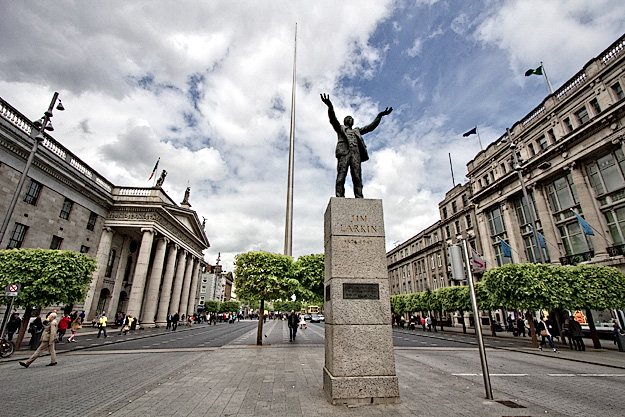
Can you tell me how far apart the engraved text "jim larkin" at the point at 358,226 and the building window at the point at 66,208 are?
31579 millimetres

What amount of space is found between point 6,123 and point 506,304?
3781 centimetres

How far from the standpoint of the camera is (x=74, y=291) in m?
17.0

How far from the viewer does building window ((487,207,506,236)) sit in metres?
37.7

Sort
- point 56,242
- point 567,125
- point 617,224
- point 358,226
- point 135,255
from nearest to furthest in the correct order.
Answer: point 358,226 < point 617,224 < point 56,242 < point 567,125 < point 135,255

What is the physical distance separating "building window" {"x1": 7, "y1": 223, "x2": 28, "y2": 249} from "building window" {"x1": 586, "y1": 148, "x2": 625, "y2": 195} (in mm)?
48054

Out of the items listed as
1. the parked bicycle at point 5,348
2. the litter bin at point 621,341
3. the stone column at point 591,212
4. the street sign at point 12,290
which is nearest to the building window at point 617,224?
the stone column at point 591,212

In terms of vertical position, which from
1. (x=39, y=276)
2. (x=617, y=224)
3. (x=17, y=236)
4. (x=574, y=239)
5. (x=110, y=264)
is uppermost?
(x=617, y=224)

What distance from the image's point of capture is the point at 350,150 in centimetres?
820

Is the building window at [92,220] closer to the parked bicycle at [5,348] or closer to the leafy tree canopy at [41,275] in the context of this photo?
the leafy tree canopy at [41,275]

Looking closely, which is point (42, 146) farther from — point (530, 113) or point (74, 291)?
point (530, 113)

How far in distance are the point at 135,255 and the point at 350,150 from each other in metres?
41.3

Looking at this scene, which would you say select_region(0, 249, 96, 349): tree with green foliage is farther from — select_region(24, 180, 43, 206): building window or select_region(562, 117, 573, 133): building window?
select_region(562, 117, 573, 133): building window

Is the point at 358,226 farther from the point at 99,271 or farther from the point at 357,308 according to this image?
the point at 99,271

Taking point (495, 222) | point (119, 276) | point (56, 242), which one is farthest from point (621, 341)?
point (119, 276)
